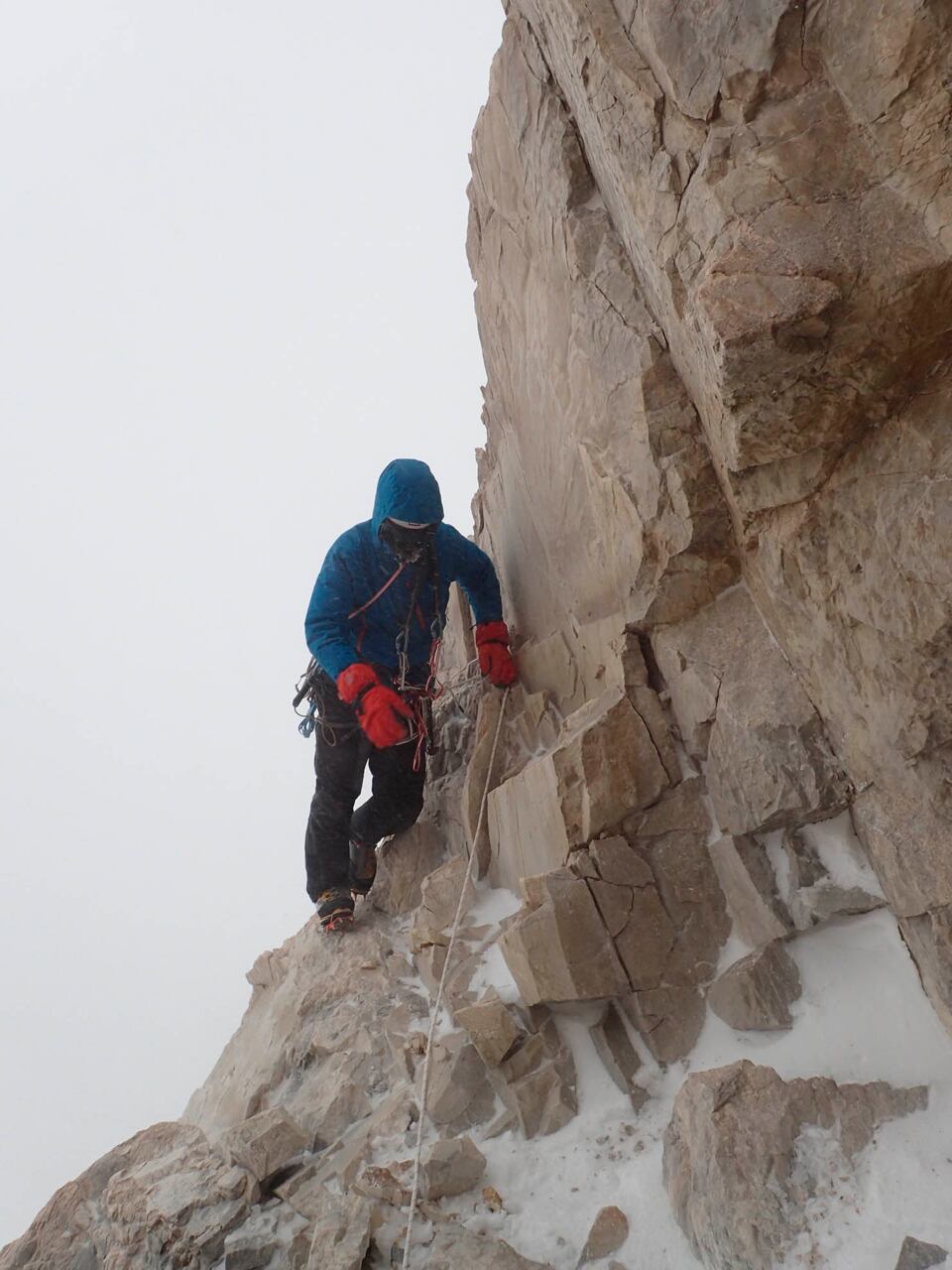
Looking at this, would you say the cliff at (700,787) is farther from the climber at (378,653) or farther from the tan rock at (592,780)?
the climber at (378,653)

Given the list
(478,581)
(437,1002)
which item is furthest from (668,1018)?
(478,581)

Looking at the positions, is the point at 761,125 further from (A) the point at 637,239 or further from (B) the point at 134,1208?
(B) the point at 134,1208

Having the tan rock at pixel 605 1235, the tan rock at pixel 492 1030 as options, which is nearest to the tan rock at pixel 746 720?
the tan rock at pixel 492 1030

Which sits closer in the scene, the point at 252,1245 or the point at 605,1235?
the point at 605,1235

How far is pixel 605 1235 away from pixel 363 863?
3.45 m

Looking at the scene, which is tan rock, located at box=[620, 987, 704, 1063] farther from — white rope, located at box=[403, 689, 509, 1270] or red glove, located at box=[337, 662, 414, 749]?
red glove, located at box=[337, 662, 414, 749]

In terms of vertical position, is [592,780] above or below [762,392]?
below

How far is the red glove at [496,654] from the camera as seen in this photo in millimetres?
6070

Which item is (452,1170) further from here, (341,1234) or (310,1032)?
(310,1032)

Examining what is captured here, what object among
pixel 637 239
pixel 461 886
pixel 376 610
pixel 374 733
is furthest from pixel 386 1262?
pixel 637 239

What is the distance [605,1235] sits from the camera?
2.95 metres

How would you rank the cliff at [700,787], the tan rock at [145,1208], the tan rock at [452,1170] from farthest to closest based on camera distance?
the tan rock at [145,1208], the tan rock at [452,1170], the cliff at [700,787]

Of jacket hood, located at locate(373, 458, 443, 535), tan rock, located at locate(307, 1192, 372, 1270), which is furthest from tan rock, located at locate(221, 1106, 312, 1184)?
jacket hood, located at locate(373, 458, 443, 535)

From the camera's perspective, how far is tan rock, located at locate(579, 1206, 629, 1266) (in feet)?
9.53
